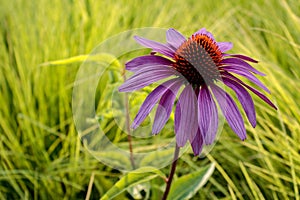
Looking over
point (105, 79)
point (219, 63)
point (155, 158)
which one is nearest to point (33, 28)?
point (105, 79)

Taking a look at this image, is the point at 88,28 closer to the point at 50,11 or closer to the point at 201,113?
the point at 50,11

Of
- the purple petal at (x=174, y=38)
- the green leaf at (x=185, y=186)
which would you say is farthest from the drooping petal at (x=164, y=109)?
the green leaf at (x=185, y=186)

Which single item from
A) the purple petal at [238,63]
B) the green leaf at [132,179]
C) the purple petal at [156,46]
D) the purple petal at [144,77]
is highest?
the purple petal at [156,46]

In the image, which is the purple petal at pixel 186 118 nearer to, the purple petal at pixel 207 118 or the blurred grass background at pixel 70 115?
the purple petal at pixel 207 118

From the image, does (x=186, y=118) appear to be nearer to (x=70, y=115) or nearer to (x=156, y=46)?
→ (x=156, y=46)

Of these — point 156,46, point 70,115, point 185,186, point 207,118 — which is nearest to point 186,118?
point 207,118

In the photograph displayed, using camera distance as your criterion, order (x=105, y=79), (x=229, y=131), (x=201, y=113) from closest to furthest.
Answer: (x=201, y=113) → (x=229, y=131) → (x=105, y=79)
